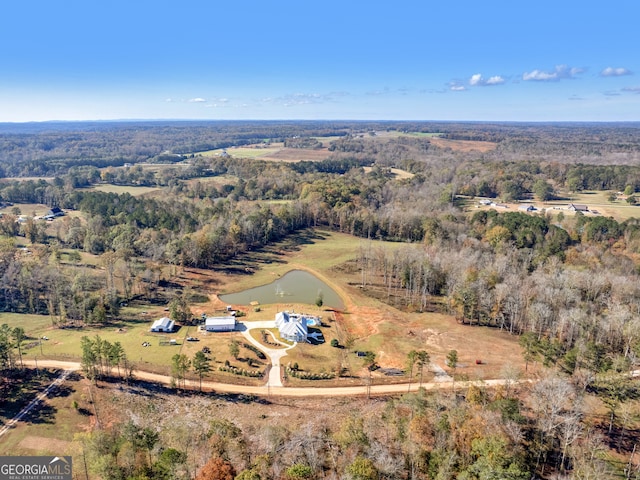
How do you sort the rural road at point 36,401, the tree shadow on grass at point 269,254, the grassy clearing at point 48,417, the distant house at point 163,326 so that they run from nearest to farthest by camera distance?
the grassy clearing at point 48,417, the rural road at point 36,401, the distant house at point 163,326, the tree shadow on grass at point 269,254

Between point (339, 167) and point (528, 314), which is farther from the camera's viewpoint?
point (339, 167)

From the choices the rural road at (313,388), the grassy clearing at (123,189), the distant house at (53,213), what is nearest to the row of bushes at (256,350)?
the rural road at (313,388)

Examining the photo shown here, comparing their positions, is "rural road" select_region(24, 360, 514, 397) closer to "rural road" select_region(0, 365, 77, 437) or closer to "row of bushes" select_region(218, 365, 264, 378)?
"rural road" select_region(0, 365, 77, 437)

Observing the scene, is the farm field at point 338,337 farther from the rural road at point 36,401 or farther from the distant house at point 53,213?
the distant house at point 53,213

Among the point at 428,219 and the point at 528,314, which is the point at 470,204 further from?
the point at 528,314

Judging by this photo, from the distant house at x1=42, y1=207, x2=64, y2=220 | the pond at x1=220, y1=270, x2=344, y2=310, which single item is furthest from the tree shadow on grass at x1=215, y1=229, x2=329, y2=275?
the distant house at x1=42, y1=207, x2=64, y2=220

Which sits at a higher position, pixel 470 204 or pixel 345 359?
pixel 470 204

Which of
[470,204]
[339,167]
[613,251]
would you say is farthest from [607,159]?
[613,251]
